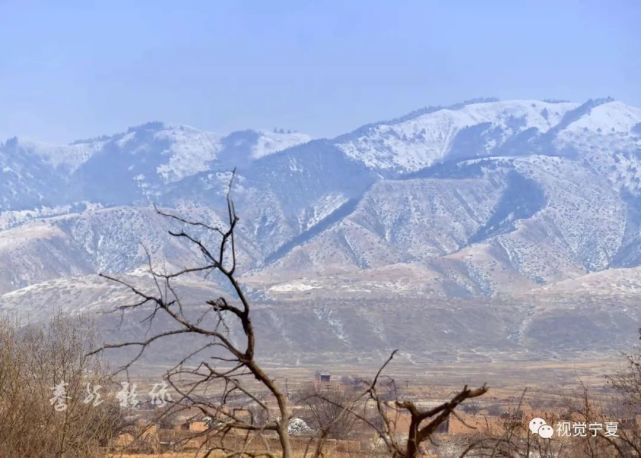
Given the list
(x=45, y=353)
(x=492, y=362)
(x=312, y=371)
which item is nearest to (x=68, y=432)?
(x=45, y=353)

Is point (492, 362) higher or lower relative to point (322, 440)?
lower

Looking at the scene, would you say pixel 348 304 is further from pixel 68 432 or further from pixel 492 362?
pixel 68 432

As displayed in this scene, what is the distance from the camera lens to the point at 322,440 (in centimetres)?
836

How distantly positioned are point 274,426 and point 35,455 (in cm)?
1585

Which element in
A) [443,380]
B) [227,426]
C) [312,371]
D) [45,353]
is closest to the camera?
[227,426]

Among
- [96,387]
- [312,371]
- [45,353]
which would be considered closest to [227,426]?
[96,387]

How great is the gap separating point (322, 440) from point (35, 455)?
1566 centimetres

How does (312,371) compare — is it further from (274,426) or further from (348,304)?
(274,426)

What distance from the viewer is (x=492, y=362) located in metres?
171

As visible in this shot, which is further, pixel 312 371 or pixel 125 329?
pixel 125 329

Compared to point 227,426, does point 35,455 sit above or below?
below

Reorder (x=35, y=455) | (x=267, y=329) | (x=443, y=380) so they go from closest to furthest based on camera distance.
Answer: (x=35, y=455)
(x=443, y=380)
(x=267, y=329)

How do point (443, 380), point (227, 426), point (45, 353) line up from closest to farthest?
point (227, 426) → point (45, 353) → point (443, 380)

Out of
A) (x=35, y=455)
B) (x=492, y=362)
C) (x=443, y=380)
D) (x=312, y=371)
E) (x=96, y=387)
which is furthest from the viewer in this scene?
(x=492, y=362)
